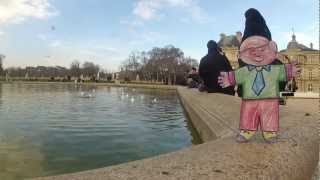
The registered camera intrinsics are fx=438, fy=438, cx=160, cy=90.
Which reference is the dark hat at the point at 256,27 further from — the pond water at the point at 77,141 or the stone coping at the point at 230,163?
the pond water at the point at 77,141

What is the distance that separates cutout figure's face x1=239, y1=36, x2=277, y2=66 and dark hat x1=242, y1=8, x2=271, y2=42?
0.47 ft

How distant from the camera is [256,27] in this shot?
29.8 ft

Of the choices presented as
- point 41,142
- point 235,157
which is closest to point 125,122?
point 41,142

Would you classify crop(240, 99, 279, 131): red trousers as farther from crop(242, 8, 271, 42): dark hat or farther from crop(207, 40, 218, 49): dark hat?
crop(207, 40, 218, 49): dark hat

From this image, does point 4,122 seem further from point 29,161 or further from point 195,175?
point 195,175

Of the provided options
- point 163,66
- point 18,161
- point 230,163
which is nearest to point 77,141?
point 18,161

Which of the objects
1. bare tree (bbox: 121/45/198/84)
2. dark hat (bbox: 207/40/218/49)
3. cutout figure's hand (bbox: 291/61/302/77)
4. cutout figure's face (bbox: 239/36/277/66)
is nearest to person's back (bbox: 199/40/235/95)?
dark hat (bbox: 207/40/218/49)

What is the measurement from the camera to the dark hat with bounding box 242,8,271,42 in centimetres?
905

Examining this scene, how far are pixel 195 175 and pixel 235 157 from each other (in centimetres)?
145

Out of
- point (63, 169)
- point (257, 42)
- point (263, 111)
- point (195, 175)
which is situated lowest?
point (63, 169)

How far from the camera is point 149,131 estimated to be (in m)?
17.0

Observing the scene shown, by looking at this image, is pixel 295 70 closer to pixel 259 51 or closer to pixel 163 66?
pixel 259 51

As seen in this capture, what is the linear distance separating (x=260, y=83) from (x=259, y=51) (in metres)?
0.64

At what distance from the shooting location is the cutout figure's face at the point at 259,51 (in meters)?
8.77
